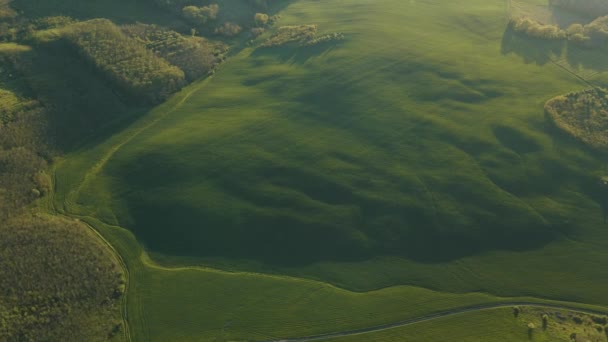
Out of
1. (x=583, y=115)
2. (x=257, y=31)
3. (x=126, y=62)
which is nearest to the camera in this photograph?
(x=583, y=115)

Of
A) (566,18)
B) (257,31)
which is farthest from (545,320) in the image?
(566,18)

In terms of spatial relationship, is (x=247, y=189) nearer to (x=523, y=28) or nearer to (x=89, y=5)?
(x=89, y=5)

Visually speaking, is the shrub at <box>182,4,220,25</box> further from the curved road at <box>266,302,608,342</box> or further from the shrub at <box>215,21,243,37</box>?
the curved road at <box>266,302,608,342</box>

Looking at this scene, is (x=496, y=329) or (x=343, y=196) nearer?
(x=496, y=329)

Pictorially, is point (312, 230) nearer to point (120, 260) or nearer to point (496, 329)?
point (496, 329)

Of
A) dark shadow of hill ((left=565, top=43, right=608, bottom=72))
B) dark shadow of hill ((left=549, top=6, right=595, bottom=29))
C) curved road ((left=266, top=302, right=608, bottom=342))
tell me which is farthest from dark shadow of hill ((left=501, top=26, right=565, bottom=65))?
curved road ((left=266, top=302, right=608, bottom=342))

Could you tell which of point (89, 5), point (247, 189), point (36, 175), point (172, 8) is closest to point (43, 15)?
point (89, 5)
